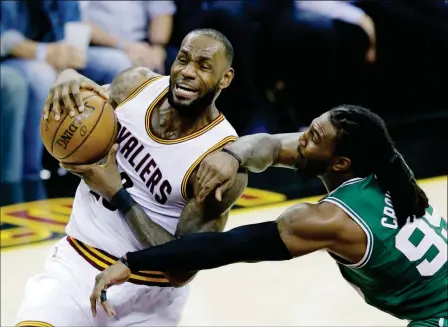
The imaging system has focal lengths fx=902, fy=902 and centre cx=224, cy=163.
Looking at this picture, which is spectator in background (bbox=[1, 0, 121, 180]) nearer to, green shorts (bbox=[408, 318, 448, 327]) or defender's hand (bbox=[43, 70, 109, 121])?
defender's hand (bbox=[43, 70, 109, 121])

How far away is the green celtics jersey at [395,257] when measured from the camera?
10.8 feet

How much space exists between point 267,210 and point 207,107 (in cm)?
307

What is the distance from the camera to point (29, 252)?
609 cm

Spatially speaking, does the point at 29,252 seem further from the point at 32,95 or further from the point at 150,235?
the point at 150,235

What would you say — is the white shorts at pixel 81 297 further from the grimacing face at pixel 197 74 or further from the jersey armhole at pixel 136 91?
the grimacing face at pixel 197 74

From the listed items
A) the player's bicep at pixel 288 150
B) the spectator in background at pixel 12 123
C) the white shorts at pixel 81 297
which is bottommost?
the spectator in background at pixel 12 123

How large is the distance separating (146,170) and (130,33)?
4.18 metres

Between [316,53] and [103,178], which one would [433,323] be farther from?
[316,53]

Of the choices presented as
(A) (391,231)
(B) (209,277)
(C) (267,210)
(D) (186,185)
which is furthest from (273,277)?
(A) (391,231)

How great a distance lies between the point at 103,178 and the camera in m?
3.71

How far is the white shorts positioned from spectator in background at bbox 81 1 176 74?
12.7ft

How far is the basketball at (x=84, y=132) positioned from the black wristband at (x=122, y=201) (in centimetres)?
19

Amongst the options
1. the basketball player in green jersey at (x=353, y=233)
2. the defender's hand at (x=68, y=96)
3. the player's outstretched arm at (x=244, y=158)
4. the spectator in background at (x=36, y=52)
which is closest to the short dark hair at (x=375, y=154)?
the basketball player in green jersey at (x=353, y=233)

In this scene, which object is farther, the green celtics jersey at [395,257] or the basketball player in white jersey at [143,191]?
the basketball player in white jersey at [143,191]
